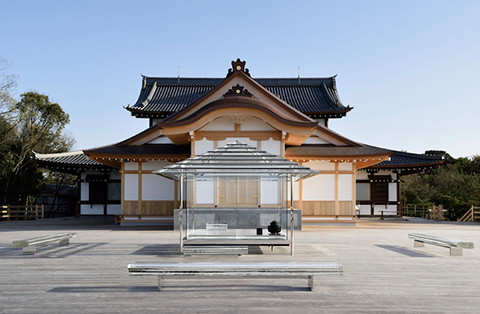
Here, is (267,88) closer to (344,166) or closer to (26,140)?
(344,166)

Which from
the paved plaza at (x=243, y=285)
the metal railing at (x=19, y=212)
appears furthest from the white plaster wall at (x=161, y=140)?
the metal railing at (x=19, y=212)

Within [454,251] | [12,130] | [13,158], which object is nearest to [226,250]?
[454,251]

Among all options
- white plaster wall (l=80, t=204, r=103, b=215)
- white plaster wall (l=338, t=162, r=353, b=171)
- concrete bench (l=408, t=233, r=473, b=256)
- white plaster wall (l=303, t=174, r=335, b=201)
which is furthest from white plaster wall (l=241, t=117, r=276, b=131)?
white plaster wall (l=80, t=204, r=103, b=215)

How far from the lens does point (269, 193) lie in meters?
18.4

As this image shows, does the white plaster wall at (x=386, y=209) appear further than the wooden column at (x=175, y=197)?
Yes

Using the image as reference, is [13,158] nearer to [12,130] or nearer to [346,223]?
[12,130]

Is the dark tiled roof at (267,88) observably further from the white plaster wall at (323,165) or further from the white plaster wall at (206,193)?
the white plaster wall at (206,193)

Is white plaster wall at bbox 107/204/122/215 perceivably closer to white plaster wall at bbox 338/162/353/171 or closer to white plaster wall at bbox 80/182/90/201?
white plaster wall at bbox 80/182/90/201

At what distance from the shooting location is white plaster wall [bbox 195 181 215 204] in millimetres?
18266

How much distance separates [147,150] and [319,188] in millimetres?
8667

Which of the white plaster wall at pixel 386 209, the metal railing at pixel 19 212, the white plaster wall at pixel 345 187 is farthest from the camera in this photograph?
the white plaster wall at pixel 386 209

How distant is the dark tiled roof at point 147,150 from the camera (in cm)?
1969

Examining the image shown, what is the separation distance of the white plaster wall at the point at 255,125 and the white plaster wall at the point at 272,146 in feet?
1.91

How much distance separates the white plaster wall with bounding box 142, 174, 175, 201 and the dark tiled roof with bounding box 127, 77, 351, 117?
242 inches
